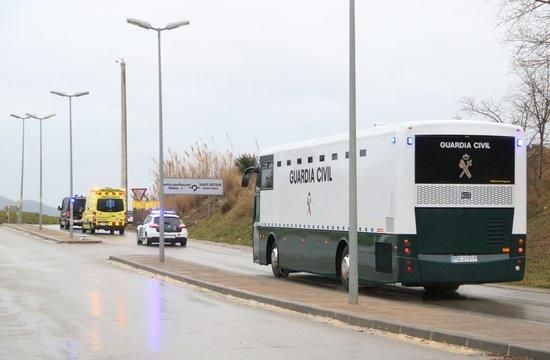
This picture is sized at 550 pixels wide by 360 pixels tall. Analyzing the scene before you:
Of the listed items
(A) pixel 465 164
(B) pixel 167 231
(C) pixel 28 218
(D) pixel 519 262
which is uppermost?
(A) pixel 465 164

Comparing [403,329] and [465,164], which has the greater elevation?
[465,164]

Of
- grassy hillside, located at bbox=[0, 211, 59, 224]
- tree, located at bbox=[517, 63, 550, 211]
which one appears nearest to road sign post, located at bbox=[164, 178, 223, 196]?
tree, located at bbox=[517, 63, 550, 211]

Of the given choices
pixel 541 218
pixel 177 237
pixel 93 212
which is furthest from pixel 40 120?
pixel 541 218

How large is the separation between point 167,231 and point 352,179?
92.4ft

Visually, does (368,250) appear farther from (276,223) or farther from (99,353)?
(99,353)

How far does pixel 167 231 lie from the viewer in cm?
4203

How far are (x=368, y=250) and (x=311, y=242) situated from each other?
116 inches

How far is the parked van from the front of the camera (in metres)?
57.2

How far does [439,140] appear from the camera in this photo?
15.9 m

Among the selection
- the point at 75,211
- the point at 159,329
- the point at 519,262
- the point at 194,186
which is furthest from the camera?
the point at 75,211

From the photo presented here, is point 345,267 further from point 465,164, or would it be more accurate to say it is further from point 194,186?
→ point 194,186

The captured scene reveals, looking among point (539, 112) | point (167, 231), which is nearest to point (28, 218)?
point (167, 231)

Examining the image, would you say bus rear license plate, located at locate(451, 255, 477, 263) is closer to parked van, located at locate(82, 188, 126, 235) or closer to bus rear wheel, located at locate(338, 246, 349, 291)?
bus rear wheel, located at locate(338, 246, 349, 291)

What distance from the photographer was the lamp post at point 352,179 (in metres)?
14.7
